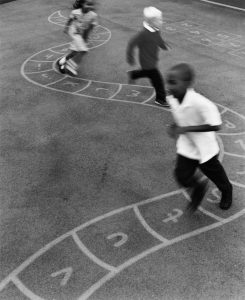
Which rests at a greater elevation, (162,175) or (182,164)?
(182,164)

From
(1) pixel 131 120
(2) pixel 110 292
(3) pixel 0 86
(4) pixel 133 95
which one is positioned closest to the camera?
(2) pixel 110 292

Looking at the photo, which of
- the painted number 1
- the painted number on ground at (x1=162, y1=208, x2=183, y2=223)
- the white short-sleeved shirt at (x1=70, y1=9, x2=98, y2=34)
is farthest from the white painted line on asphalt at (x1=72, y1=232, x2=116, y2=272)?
the white short-sleeved shirt at (x1=70, y1=9, x2=98, y2=34)

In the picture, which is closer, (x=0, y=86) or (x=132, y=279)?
(x=132, y=279)

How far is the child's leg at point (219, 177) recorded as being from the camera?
3902mm

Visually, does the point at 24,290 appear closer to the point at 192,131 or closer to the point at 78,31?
the point at 192,131

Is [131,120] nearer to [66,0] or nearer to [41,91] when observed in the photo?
[41,91]

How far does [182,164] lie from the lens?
3.98 meters

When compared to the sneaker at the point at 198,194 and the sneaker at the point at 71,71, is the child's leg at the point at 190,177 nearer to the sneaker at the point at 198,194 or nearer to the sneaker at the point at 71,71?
the sneaker at the point at 198,194

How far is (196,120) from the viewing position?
145 inches

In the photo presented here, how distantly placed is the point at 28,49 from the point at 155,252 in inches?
268

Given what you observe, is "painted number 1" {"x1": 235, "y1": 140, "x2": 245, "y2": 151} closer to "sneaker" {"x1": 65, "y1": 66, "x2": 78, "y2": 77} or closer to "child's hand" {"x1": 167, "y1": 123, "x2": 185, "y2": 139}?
"child's hand" {"x1": 167, "y1": 123, "x2": 185, "y2": 139}

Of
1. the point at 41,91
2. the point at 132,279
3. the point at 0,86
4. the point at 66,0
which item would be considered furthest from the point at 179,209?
the point at 66,0

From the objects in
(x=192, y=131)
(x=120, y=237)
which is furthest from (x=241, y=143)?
(x=120, y=237)

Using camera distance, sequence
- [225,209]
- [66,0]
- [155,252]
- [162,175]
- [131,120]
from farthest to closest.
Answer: [66,0]
[131,120]
[162,175]
[225,209]
[155,252]
